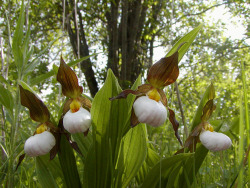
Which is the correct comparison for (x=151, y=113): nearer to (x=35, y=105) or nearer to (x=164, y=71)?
(x=164, y=71)

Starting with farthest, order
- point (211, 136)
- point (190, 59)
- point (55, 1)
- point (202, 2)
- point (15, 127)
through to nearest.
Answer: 1. point (202, 2)
2. point (190, 59)
3. point (55, 1)
4. point (15, 127)
5. point (211, 136)

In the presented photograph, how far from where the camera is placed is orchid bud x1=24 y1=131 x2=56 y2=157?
2.61 ft

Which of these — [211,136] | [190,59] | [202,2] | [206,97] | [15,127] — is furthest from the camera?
[202,2]

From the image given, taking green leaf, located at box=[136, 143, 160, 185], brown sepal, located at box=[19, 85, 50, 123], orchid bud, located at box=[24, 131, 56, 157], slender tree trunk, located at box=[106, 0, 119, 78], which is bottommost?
green leaf, located at box=[136, 143, 160, 185]

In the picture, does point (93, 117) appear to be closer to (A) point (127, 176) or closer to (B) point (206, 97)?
(A) point (127, 176)

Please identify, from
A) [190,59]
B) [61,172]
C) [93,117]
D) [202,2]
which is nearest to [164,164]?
[93,117]

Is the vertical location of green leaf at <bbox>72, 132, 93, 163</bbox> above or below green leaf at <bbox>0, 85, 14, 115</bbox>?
below

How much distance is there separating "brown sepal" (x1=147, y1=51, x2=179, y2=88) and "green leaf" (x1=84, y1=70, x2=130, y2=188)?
12 cm

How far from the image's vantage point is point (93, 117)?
0.89 m

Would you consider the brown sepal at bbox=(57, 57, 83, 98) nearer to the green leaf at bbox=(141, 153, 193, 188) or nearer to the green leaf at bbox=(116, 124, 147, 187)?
the green leaf at bbox=(116, 124, 147, 187)

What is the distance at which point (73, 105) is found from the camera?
0.89 meters

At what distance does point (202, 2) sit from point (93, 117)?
6950 mm


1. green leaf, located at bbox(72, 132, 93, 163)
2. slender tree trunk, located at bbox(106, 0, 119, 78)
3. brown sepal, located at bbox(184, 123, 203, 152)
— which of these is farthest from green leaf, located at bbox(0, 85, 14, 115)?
slender tree trunk, located at bbox(106, 0, 119, 78)

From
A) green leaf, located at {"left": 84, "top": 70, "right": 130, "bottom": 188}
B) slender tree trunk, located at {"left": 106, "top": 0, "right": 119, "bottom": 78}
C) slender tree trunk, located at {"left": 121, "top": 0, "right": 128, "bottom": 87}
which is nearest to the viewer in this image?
green leaf, located at {"left": 84, "top": 70, "right": 130, "bottom": 188}
